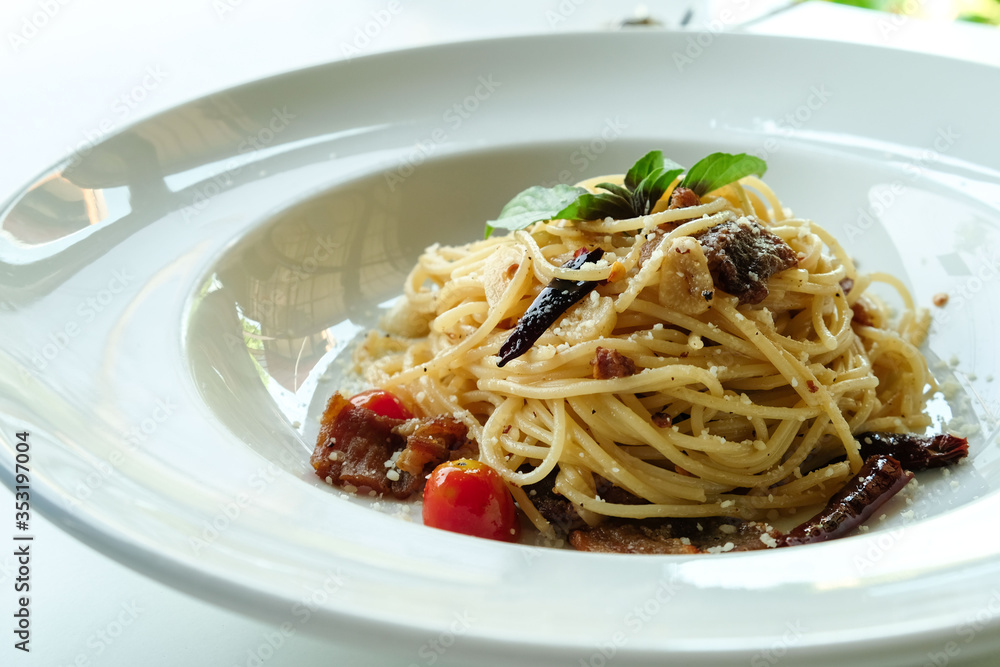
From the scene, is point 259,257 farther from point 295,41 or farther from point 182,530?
point 295,41

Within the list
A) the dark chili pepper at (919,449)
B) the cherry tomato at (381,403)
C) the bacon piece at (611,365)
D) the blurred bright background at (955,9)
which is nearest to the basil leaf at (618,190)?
the bacon piece at (611,365)

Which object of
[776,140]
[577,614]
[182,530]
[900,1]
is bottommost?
[900,1]

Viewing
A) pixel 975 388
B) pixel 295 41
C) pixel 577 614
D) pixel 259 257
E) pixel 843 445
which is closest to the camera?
pixel 577 614

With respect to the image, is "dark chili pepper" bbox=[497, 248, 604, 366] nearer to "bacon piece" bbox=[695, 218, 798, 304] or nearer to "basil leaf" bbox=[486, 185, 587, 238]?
"basil leaf" bbox=[486, 185, 587, 238]

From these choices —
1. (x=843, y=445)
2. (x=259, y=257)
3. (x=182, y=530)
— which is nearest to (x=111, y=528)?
(x=182, y=530)

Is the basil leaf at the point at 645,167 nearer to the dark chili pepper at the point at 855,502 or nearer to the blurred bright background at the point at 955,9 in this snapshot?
the dark chili pepper at the point at 855,502

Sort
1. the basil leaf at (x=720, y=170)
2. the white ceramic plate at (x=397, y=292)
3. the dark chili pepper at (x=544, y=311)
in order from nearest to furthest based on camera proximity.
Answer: the white ceramic plate at (x=397, y=292) < the dark chili pepper at (x=544, y=311) < the basil leaf at (x=720, y=170)

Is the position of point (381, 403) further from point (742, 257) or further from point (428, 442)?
point (742, 257)
